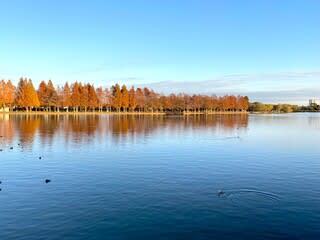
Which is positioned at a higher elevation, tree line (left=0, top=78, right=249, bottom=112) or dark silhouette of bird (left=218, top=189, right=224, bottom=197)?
tree line (left=0, top=78, right=249, bottom=112)

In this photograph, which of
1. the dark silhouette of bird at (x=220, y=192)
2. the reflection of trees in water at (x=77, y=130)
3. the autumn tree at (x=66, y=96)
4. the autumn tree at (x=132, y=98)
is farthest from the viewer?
the autumn tree at (x=132, y=98)

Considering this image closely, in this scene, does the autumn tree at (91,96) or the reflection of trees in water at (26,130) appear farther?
the autumn tree at (91,96)

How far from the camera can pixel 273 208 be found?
55.0ft

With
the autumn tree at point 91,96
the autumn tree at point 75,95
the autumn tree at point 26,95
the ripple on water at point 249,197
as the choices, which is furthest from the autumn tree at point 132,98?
the ripple on water at point 249,197

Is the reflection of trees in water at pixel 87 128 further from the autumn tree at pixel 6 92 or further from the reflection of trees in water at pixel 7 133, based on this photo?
the autumn tree at pixel 6 92

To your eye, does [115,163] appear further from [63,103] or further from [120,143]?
[63,103]

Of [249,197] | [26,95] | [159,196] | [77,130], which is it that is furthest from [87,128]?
[26,95]

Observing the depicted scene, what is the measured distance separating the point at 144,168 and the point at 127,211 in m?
11.0

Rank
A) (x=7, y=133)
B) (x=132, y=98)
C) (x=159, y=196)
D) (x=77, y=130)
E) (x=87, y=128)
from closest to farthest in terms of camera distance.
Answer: (x=159, y=196) → (x=7, y=133) → (x=77, y=130) → (x=87, y=128) → (x=132, y=98)

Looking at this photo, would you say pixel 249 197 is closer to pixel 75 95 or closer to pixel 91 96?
pixel 75 95

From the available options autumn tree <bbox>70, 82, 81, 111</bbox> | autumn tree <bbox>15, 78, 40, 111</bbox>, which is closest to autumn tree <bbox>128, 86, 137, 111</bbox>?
autumn tree <bbox>70, 82, 81, 111</bbox>

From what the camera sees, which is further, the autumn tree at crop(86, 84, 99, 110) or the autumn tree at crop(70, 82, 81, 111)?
the autumn tree at crop(86, 84, 99, 110)

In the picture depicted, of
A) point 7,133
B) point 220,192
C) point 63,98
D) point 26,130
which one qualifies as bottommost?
point 220,192

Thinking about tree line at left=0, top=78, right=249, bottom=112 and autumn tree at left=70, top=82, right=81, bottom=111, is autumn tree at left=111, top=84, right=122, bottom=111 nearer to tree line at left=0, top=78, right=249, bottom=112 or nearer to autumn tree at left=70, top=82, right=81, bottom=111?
tree line at left=0, top=78, right=249, bottom=112
